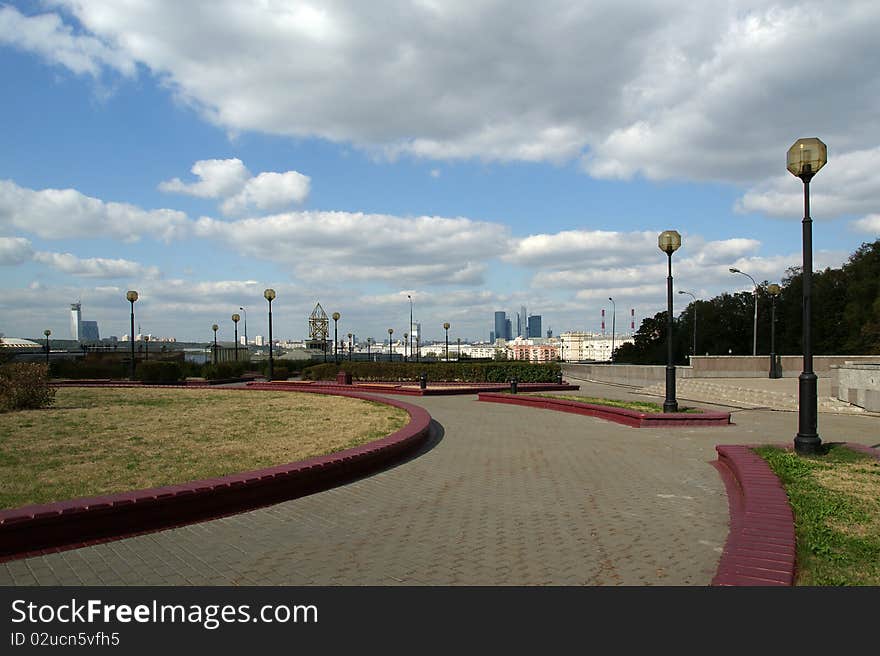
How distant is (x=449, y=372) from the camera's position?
3038 cm

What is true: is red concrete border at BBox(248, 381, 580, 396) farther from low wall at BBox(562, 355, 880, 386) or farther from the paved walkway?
the paved walkway

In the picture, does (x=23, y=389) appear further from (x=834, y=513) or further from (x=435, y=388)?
(x=834, y=513)

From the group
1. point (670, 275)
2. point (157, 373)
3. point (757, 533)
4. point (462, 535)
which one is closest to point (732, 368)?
point (670, 275)

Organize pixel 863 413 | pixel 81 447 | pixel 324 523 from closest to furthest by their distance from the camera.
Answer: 1. pixel 324 523
2. pixel 81 447
3. pixel 863 413

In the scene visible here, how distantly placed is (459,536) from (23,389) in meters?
14.4

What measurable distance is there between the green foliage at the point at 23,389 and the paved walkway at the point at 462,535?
452 inches

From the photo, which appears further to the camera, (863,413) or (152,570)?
(863,413)

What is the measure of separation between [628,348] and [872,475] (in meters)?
81.3

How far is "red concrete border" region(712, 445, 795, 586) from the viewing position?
4.07 metres

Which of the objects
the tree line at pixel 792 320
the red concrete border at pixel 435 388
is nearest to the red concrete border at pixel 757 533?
the red concrete border at pixel 435 388
